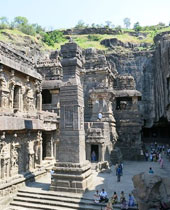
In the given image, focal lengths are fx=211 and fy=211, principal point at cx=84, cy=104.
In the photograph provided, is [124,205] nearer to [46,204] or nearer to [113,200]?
[113,200]

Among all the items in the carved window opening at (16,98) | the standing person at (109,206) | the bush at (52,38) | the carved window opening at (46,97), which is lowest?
the standing person at (109,206)

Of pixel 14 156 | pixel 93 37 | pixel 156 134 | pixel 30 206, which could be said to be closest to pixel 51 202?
pixel 30 206

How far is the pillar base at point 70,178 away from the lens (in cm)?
1020

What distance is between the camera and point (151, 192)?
7699mm

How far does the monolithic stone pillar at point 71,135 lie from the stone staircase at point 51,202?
485 mm

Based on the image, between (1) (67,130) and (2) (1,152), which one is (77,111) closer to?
(1) (67,130)

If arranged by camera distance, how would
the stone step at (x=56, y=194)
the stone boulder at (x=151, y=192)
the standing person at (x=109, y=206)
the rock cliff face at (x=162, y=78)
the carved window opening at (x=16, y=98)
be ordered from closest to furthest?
1. the stone boulder at (x=151, y=192)
2. the standing person at (x=109, y=206)
3. the stone step at (x=56, y=194)
4. the carved window opening at (x=16, y=98)
5. the rock cliff face at (x=162, y=78)

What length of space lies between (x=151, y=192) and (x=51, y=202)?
15.0 ft

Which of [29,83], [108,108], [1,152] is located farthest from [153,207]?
[108,108]

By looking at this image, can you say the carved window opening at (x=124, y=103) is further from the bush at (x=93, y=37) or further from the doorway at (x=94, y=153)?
the bush at (x=93, y=37)

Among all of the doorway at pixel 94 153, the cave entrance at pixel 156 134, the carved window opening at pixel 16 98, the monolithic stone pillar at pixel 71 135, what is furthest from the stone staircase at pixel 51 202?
the cave entrance at pixel 156 134

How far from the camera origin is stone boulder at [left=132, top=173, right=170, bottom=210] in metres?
7.55

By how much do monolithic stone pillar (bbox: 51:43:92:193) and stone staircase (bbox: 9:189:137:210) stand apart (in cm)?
48

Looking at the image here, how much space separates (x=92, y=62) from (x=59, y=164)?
17313mm
